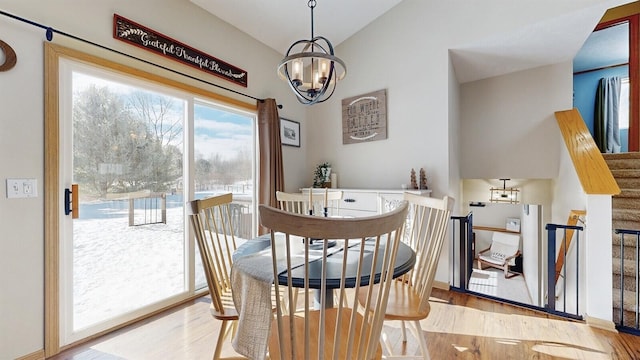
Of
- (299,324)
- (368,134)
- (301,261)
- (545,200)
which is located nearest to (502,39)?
(368,134)

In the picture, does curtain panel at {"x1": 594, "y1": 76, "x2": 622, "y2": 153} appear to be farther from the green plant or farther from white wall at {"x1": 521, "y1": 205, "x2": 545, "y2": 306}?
the green plant

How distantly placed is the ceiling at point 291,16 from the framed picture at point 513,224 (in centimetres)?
483

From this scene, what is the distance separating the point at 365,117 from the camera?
3605mm

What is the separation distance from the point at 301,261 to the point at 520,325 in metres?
2.02

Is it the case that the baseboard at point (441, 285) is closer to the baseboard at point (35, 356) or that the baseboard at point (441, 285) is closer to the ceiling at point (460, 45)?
the ceiling at point (460, 45)

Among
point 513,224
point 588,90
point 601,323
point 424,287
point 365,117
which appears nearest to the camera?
point 424,287

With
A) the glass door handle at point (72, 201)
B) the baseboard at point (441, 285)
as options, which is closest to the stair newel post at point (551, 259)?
the baseboard at point (441, 285)

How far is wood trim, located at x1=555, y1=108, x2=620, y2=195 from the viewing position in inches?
85.3

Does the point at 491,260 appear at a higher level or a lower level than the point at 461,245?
lower

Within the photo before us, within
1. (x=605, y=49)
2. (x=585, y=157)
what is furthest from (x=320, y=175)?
(x=605, y=49)

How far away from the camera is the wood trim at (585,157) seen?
2.17 m

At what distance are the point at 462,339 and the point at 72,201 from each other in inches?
115

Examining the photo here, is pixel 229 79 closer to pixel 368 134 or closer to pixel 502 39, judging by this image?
pixel 368 134

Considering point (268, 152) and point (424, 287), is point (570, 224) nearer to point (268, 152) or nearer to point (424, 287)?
point (424, 287)
